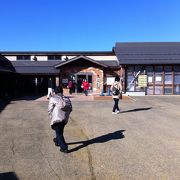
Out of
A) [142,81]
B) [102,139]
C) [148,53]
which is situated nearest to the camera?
[102,139]

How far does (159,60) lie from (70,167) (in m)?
23.4

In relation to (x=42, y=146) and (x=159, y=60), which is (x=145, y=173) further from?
(x=159, y=60)

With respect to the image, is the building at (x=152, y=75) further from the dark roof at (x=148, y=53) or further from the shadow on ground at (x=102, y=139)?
the shadow on ground at (x=102, y=139)

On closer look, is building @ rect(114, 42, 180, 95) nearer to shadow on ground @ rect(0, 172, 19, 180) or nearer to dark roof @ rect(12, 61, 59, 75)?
dark roof @ rect(12, 61, 59, 75)

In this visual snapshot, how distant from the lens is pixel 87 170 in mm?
6047

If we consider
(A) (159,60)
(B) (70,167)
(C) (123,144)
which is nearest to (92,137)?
(C) (123,144)

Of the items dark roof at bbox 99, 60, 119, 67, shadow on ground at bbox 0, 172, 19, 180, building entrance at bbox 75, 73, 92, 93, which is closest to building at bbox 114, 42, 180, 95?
dark roof at bbox 99, 60, 119, 67

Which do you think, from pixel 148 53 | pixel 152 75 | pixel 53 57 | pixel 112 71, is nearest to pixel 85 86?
pixel 112 71

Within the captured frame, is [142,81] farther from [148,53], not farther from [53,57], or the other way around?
[53,57]

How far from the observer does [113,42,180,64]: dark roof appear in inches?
1113

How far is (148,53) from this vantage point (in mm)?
29875

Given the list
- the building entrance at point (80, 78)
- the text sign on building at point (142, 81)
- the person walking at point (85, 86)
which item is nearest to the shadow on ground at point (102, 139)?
the person walking at point (85, 86)

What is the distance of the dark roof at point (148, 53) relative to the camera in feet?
→ 92.7

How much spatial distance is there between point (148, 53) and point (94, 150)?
2345 cm
